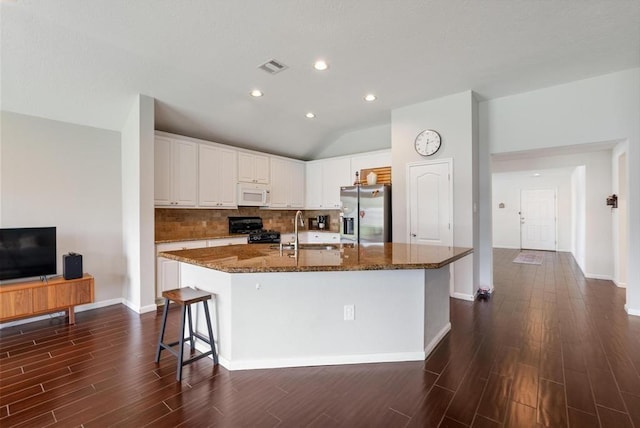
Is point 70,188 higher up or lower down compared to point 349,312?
higher up

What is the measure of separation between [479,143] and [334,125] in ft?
8.17

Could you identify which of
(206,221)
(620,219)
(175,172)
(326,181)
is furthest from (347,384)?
(620,219)

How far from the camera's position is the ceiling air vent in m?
3.30

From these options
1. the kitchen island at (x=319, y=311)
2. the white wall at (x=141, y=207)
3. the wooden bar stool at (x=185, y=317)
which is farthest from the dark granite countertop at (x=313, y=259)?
the white wall at (x=141, y=207)

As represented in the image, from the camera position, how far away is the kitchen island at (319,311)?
94.4 inches

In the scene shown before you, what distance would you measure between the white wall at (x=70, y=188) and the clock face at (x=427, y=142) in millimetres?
4442

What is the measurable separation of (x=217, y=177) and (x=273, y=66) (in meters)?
2.28

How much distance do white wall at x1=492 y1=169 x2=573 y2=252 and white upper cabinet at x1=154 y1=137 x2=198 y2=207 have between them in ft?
29.2

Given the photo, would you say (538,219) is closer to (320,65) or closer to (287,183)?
(287,183)

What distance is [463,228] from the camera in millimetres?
4250

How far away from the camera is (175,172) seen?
4.48 metres

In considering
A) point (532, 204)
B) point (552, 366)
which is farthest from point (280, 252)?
point (532, 204)

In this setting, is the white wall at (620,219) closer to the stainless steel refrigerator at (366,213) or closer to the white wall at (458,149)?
the white wall at (458,149)

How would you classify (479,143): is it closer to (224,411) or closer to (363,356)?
(363,356)
